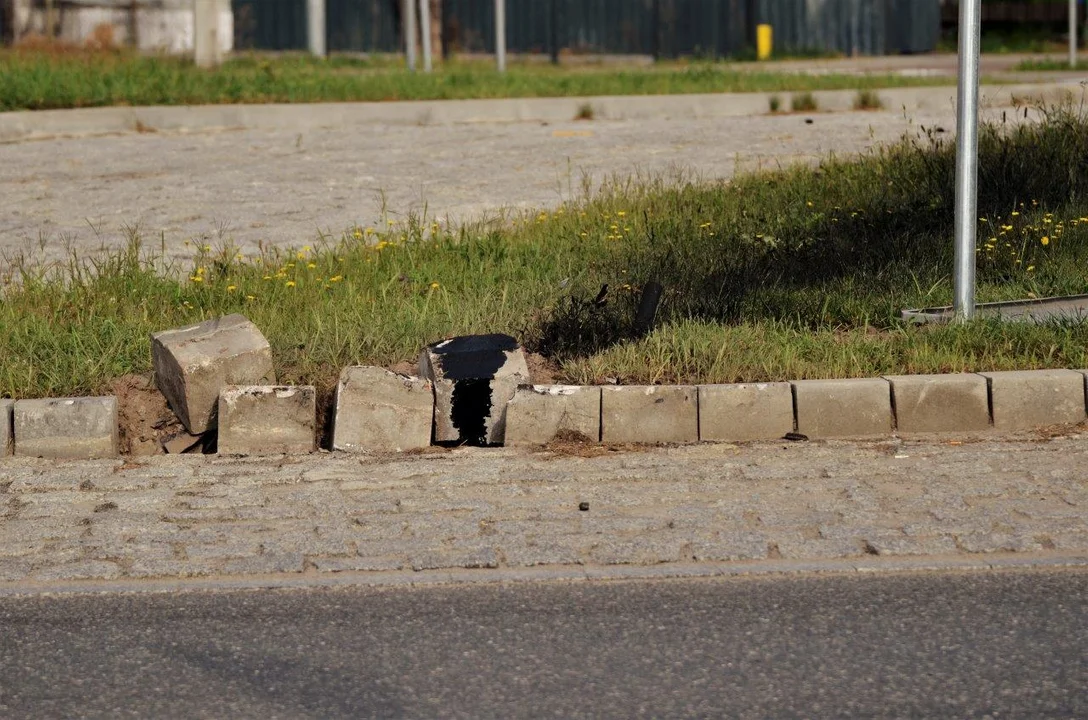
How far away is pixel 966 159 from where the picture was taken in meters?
6.96

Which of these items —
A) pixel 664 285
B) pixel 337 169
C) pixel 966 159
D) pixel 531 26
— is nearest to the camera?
pixel 966 159

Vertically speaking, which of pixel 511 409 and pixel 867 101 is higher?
pixel 867 101

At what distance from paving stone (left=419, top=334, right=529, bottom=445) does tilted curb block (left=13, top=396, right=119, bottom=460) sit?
1.28 metres

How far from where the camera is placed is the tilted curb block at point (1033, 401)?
624 centimetres

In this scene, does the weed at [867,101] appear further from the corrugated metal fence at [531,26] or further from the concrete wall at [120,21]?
the concrete wall at [120,21]

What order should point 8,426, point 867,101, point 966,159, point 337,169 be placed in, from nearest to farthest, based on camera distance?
point 8,426 → point 966,159 → point 337,169 → point 867,101

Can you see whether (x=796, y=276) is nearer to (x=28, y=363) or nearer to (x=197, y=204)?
(x=28, y=363)

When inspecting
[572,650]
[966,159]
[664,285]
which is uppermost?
[966,159]

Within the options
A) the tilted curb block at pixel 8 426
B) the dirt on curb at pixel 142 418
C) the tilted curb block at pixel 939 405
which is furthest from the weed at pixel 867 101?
the tilted curb block at pixel 8 426

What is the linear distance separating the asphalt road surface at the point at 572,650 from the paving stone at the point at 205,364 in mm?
1781

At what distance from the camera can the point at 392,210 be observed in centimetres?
1023

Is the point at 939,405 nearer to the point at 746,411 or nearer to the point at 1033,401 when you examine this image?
the point at 1033,401

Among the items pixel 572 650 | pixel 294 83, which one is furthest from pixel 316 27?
pixel 572 650

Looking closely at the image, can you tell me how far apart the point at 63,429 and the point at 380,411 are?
1218 millimetres
